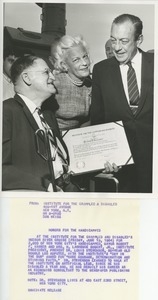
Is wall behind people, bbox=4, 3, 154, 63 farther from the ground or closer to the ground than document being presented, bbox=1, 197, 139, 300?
farther from the ground

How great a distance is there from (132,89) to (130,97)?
0.01 m

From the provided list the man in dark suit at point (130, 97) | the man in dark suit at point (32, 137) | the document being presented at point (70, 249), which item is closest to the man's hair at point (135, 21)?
the man in dark suit at point (130, 97)

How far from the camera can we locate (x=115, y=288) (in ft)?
2.06

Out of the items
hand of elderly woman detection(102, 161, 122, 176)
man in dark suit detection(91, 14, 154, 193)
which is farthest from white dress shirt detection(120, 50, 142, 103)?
hand of elderly woman detection(102, 161, 122, 176)

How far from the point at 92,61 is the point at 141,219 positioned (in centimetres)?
24

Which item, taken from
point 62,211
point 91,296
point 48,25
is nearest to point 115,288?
point 91,296

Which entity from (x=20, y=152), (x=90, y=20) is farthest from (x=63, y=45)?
(x=20, y=152)

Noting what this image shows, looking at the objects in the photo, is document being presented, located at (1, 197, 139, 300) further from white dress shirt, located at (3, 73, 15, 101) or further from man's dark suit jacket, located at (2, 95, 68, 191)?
white dress shirt, located at (3, 73, 15, 101)

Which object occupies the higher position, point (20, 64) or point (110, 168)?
point (20, 64)

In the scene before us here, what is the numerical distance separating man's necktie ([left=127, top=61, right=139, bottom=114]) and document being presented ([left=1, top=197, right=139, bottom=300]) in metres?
0.14

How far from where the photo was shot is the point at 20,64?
0.61 meters

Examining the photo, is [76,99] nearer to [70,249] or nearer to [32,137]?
[32,137]

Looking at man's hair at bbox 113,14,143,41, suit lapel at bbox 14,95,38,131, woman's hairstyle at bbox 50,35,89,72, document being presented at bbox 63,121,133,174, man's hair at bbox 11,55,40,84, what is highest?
man's hair at bbox 113,14,143,41

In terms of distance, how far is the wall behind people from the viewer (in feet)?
2.01
